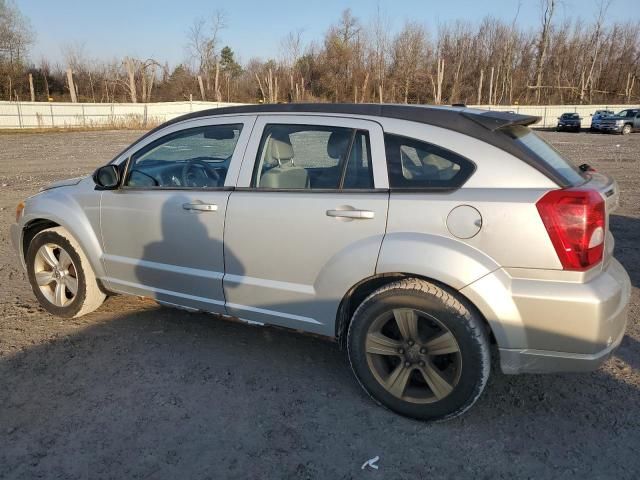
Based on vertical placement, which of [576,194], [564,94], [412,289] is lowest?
[412,289]

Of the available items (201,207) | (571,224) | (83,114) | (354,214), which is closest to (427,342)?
(354,214)

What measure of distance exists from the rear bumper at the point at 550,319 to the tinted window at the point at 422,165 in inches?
23.1

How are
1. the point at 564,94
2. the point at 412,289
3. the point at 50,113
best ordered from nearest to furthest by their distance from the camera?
the point at 412,289 → the point at 50,113 → the point at 564,94

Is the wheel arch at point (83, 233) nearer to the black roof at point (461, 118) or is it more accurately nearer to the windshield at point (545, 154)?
the black roof at point (461, 118)

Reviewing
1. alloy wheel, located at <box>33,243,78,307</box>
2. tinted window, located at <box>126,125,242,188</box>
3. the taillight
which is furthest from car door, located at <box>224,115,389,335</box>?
alloy wheel, located at <box>33,243,78,307</box>

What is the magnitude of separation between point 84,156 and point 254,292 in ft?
53.4

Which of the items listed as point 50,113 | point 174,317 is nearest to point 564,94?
point 50,113

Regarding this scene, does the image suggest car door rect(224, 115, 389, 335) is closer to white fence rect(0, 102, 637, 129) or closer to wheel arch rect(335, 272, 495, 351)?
wheel arch rect(335, 272, 495, 351)

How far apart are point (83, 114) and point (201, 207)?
39.9m

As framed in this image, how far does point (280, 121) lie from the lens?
346 centimetres

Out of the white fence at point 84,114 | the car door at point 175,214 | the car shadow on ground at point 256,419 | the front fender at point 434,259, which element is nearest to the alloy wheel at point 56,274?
the car door at point 175,214

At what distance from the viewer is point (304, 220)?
10.3ft

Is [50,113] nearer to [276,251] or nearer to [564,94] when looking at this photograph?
[276,251]

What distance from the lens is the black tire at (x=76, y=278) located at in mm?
A: 4246
